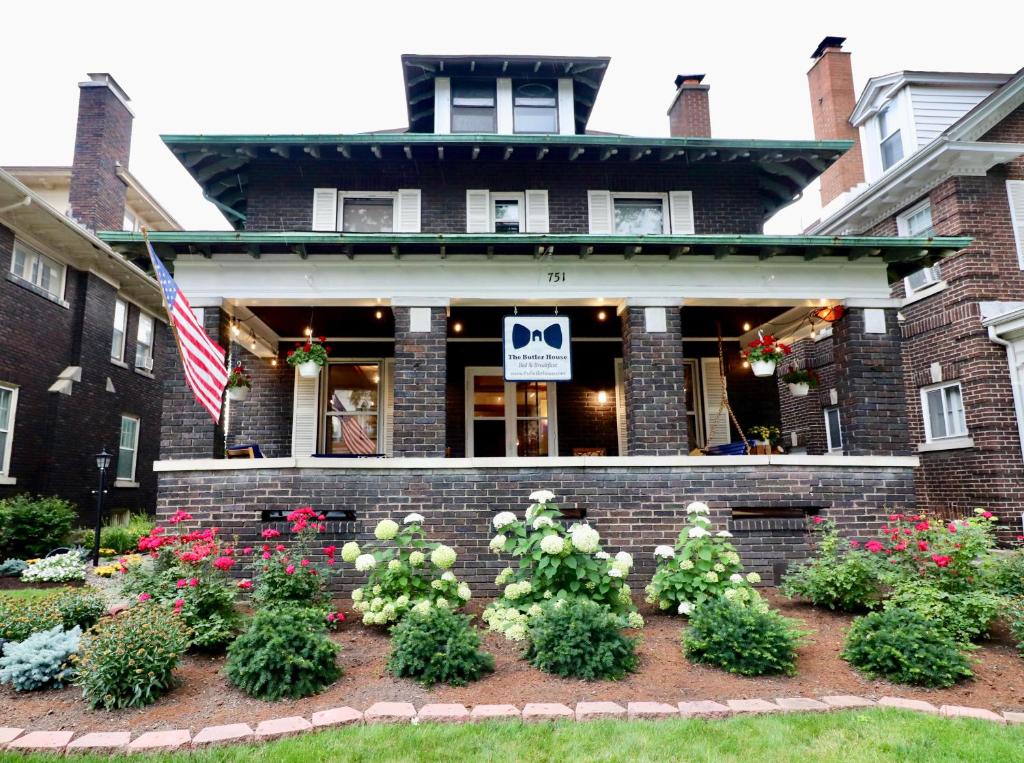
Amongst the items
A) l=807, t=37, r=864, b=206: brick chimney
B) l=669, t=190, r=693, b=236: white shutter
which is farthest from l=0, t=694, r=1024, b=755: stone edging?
l=807, t=37, r=864, b=206: brick chimney

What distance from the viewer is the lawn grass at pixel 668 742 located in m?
3.44

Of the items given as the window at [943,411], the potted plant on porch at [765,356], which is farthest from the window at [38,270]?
the window at [943,411]

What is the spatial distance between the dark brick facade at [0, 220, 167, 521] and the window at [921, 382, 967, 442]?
14.1 metres

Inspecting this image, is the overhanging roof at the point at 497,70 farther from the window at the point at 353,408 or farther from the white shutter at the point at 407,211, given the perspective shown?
the window at the point at 353,408

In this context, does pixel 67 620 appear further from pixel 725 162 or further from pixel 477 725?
pixel 725 162

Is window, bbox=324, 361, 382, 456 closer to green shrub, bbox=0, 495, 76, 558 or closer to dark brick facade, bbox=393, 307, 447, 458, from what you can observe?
dark brick facade, bbox=393, 307, 447, 458

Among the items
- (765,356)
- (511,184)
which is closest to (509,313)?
(511,184)

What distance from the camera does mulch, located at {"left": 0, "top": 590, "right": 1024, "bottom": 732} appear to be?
402 cm

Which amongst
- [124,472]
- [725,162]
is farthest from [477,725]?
[124,472]

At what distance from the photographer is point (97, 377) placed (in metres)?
14.2

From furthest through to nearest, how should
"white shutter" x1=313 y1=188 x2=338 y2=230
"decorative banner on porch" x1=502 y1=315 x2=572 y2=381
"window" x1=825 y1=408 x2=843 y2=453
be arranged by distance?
"window" x1=825 y1=408 x2=843 y2=453 < "white shutter" x1=313 y1=188 x2=338 y2=230 < "decorative banner on porch" x1=502 y1=315 x2=572 y2=381

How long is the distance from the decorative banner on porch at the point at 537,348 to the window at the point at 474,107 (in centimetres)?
442

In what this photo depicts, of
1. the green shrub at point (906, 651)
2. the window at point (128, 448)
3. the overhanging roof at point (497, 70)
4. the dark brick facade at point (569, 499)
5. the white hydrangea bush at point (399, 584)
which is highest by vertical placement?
the overhanging roof at point (497, 70)

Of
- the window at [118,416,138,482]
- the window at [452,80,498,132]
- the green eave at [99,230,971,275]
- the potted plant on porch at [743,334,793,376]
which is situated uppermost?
the window at [452,80,498,132]
